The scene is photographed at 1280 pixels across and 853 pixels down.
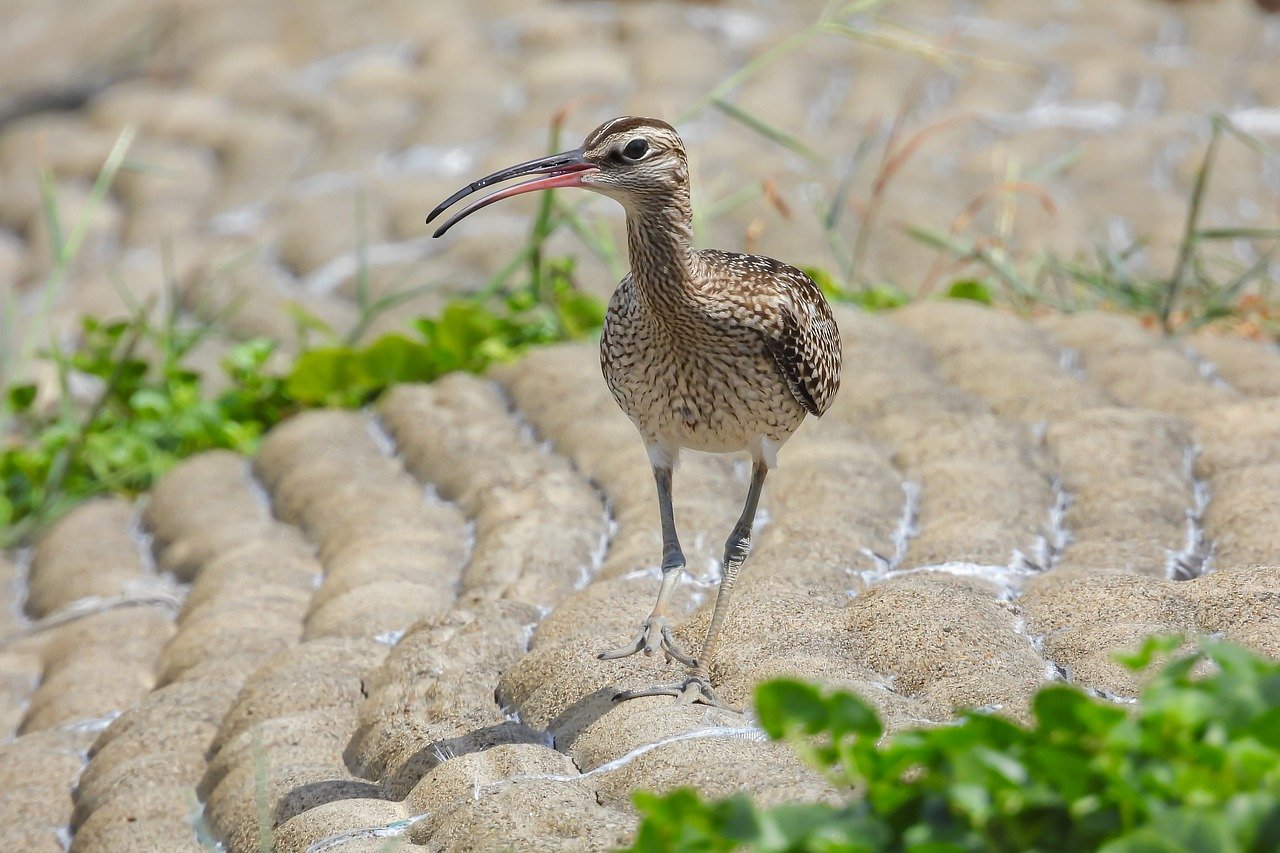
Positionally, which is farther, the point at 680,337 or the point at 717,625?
the point at 717,625

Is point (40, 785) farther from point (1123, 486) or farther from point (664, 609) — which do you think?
point (1123, 486)

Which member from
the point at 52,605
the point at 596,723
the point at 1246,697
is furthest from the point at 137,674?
the point at 1246,697

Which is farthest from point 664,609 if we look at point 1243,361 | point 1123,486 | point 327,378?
point 1243,361

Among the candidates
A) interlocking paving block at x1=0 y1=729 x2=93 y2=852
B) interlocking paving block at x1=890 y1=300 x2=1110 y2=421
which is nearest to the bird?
interlocking paving block at x1=0 y1=729 x2=93 y2=852

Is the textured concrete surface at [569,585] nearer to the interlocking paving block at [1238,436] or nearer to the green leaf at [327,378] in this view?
the interlocking paving block at [1238,436]

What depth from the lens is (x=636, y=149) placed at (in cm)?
400

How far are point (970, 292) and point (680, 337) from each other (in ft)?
12.7

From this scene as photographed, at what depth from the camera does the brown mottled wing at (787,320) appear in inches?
165

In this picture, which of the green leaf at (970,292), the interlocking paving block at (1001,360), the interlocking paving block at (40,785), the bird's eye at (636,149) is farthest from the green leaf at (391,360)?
the bird's eye at (636,149)

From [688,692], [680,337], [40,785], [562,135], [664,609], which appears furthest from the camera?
[562,135]

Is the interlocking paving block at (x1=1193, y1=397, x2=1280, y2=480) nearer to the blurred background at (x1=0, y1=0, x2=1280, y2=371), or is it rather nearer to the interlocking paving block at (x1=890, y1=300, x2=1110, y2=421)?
the interlocking paving block at (x1=890, y1=300, x2=1110, y2=421)

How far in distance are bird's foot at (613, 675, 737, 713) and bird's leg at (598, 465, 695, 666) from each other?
5.4 inches

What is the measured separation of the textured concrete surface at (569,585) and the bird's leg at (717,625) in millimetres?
48

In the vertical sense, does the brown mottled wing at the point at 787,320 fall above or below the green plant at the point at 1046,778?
below
